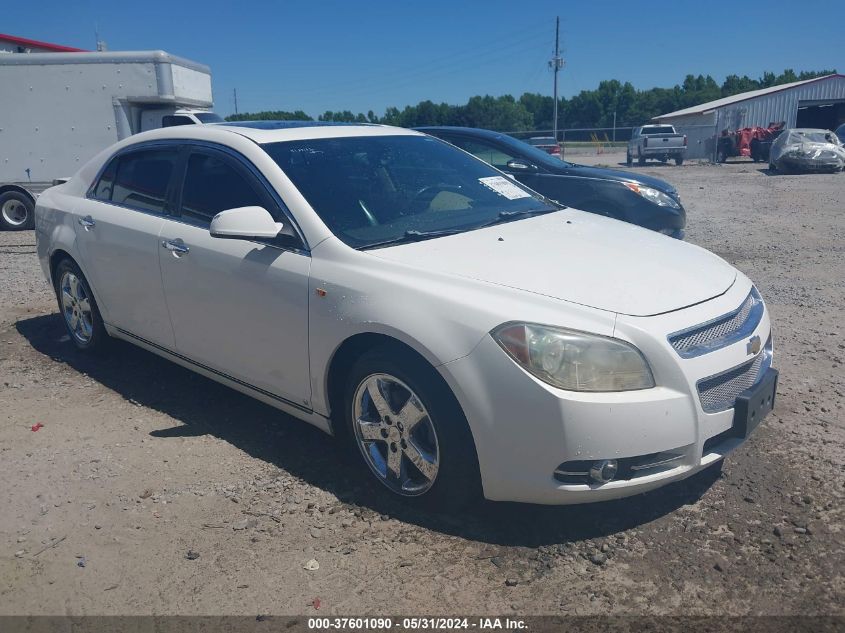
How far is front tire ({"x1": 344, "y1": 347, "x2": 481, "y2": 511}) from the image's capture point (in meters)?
3.00

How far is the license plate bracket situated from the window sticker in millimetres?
1874

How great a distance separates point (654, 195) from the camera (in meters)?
7.90

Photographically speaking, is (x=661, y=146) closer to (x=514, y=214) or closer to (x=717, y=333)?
(x=514, y=214)

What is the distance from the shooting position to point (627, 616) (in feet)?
8.55

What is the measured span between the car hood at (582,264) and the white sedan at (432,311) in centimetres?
2

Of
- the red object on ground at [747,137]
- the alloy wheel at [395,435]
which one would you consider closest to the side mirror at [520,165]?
the alloy wheel at [395,435]

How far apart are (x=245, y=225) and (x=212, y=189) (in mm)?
782

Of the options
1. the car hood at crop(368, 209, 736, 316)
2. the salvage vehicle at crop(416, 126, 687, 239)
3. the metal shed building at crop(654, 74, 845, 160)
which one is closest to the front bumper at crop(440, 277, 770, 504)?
the car hood at crop(368, 209, 736, 316)

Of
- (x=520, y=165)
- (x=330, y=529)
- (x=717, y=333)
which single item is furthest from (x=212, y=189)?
(x=520, y=165)

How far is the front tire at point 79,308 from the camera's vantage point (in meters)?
5.22

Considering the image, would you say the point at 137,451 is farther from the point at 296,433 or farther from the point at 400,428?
the point at 400,428

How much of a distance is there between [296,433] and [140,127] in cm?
1054

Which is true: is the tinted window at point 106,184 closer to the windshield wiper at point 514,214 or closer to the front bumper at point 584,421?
the windshield wiper at point 514,214

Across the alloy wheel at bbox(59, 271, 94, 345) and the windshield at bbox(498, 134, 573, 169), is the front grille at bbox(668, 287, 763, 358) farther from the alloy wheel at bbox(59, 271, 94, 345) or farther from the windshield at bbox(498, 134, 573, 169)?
the windshield at bbox(498, 134, 573, 169)
